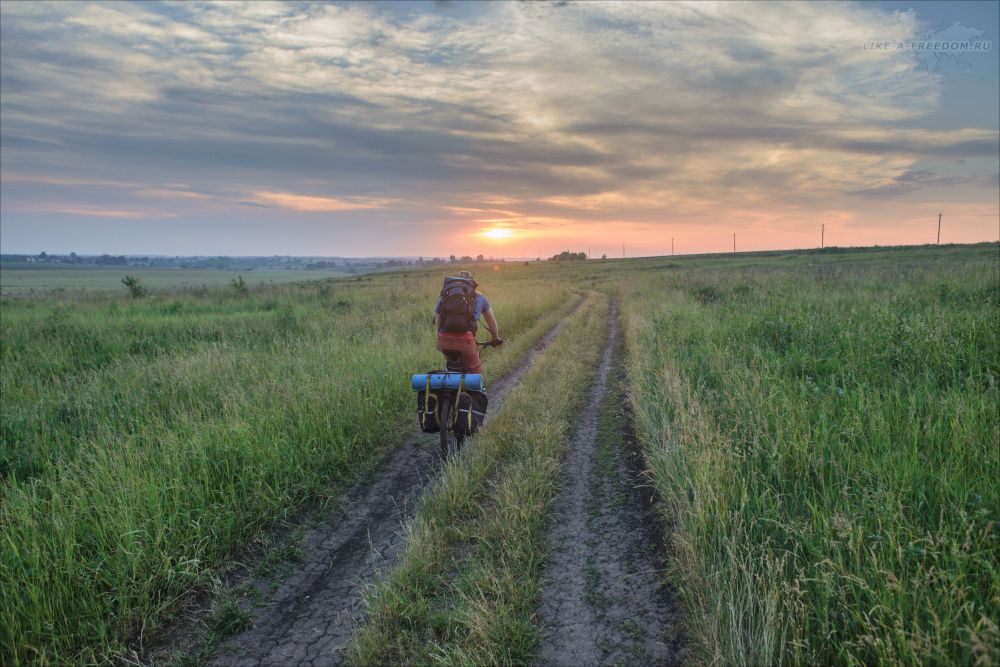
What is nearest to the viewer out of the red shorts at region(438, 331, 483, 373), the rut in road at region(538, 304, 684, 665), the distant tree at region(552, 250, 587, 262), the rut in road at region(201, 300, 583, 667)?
the rut in road at region(538, 304, 684, 665)

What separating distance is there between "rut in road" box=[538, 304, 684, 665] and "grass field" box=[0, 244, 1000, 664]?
161 mm

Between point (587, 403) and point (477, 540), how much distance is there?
4.61 meters

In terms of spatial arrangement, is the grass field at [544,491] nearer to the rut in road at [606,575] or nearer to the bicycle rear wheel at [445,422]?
the rut in road at [606,575]

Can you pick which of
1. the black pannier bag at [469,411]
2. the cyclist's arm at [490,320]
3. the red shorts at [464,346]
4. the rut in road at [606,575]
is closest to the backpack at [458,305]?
the red shorts at [464,346]

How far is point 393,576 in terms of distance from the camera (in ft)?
12.4

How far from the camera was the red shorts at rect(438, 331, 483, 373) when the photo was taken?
22.3 ft

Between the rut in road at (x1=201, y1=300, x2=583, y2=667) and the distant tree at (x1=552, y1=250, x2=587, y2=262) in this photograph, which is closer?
the rut in road at (x1=201, y1=300, x2=583, y2=667)

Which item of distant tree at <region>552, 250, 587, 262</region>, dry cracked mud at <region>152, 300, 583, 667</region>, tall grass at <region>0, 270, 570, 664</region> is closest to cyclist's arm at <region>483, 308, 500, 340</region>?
dry cracked mud at <region>152, 300, 583, 667</region>

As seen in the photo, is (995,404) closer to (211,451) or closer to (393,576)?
(393,576)

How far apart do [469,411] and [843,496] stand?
402 centimetres

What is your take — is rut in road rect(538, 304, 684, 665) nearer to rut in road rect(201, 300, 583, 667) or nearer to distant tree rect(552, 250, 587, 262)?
rut in road rect(201, 300, 583, 667)

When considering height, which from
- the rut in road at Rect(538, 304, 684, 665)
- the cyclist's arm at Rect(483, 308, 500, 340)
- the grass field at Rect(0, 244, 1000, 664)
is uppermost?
the cyclist's arm at Rect(483, 308, 500, 340)

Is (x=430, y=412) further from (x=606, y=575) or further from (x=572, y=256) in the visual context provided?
(x=572, y=256)

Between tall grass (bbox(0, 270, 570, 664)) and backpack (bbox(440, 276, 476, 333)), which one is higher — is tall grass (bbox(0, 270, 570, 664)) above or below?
below
